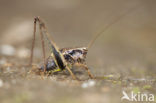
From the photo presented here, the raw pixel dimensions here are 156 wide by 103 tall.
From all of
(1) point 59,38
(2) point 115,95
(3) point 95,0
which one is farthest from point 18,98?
(3) point 95,0

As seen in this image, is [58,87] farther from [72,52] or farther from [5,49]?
[5,49]

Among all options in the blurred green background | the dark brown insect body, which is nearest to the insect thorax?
the dark brown insect body

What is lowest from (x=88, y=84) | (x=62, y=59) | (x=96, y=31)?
(x=88, y=84)

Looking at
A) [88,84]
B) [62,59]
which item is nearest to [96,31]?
[62,59]

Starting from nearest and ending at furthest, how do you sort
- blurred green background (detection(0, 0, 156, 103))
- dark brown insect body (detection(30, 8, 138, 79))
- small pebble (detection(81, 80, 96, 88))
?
small pebble (detection(81, 80, 96, 88)) < dark brown insect body (detection(30, 8, 138, 79)) < blurred green background (detection(0, 0, 156, 103))

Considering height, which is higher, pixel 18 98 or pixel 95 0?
pixel 95 0

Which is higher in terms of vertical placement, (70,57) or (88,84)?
(70,57)

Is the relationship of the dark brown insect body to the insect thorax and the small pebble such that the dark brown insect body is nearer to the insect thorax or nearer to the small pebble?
the insect thorax

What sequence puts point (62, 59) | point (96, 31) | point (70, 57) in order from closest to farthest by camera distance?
point (62, 59), point (70, 57), point (96, 31)

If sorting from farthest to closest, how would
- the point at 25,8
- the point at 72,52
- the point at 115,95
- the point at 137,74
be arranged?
the point at 25,8, the point at 137,74, the point at 72,52, the point at 115,95

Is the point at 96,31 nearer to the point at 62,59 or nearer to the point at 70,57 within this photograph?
the point at 70,57

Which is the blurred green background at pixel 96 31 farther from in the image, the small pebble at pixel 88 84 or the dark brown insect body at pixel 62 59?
the dark brown insect body at pixel 62 59
